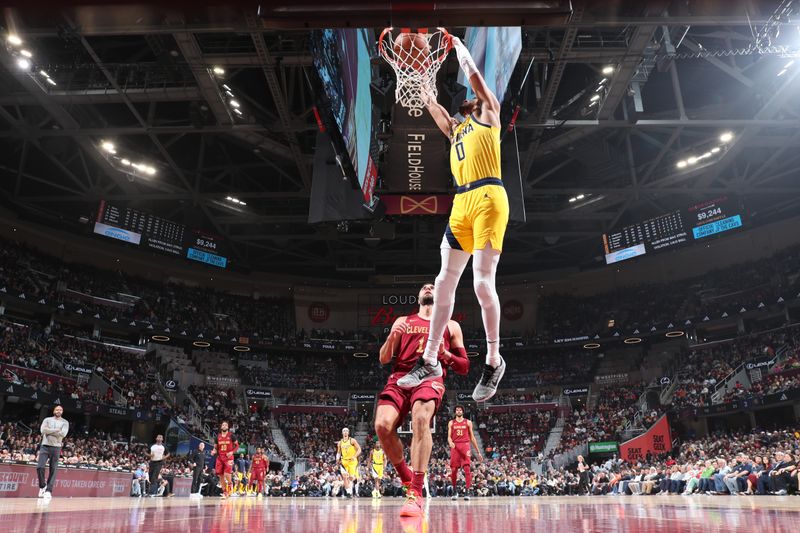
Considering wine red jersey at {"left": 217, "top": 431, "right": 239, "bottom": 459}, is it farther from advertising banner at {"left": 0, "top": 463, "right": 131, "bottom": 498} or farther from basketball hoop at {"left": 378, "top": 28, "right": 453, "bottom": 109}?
basketball hoop at {"left": 378, "top": 28, "right": 453, "bottom": 109}

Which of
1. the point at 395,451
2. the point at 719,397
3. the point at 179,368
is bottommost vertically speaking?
the point at 395,451

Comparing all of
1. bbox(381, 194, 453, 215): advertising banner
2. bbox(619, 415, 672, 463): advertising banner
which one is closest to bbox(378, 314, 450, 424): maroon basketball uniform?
bbox(381, 194, 453, 215): advertising banner

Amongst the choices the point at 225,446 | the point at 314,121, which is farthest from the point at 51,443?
the point at 314,121

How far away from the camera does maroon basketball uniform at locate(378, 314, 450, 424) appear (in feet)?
18.1

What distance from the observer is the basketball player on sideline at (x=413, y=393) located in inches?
211

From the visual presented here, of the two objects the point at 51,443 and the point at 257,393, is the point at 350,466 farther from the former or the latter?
the point at 257,393

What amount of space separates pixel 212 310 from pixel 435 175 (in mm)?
25038

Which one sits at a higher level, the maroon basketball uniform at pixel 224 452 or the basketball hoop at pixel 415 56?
the basketball hoop at pixel 415 56

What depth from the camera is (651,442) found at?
28.0m

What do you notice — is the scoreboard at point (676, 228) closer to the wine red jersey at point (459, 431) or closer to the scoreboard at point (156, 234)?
the wine red jersey at point (459, 431)

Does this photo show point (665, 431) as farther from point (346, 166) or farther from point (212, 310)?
point (212, 310)

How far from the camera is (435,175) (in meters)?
16.3

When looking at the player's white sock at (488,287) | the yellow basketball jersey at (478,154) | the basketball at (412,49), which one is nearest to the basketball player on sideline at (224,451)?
the player's white sock at (488,287)

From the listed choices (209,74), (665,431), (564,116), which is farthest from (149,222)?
(665,431)
